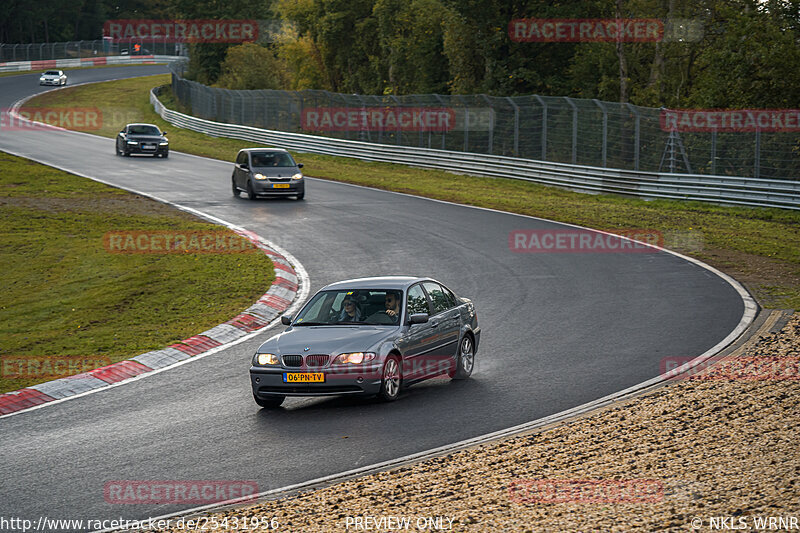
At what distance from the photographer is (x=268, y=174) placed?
31.3 m

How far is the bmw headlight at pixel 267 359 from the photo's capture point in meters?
11.3

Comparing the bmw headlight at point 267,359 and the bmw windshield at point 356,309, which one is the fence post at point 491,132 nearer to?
the bmw windshield at point 356,309

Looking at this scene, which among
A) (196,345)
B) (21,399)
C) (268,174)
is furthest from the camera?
(268,174)

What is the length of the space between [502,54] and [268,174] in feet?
67.9

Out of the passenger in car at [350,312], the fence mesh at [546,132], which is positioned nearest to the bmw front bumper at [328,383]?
the passenger in car at [350,312]

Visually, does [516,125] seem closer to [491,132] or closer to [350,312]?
[491,132]

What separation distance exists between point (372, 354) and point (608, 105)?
23.1 metres

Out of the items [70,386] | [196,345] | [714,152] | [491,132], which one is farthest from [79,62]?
[70,386]

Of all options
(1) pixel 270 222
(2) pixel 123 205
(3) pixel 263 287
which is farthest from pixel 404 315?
(2) pixel 123 205

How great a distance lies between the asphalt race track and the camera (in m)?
9.08

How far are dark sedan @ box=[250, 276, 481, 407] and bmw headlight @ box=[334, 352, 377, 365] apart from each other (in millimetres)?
11

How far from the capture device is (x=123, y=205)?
29.9 metres

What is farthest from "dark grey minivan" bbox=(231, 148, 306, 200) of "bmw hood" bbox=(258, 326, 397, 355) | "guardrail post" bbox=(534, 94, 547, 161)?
"bmw hood" bbox=(258, 326, 397, 355)

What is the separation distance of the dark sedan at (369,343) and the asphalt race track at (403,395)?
294 millimetres
